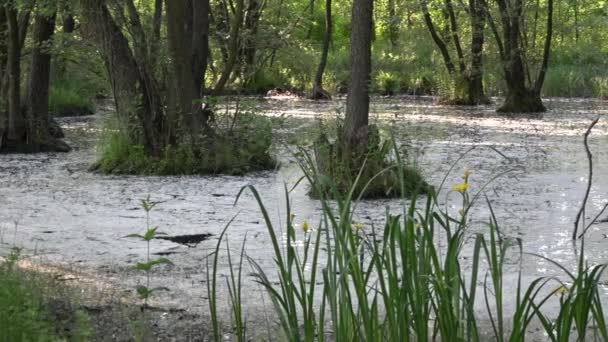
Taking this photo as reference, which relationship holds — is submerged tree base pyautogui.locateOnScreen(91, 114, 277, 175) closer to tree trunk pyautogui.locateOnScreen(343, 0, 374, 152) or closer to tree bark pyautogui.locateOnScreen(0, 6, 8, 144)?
tree trunk pyautogui.locateOnScreen(343, 0, 374, 152)

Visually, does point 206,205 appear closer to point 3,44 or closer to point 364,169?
point 364,169

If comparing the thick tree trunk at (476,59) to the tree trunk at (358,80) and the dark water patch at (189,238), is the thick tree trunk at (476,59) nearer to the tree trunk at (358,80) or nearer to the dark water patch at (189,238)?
the tree trunk at (358,80)

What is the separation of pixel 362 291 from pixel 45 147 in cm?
807

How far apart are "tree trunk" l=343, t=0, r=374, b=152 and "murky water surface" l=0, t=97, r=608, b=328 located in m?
0.51

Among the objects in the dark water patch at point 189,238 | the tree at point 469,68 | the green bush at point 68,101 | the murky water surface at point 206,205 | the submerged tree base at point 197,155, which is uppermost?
the tree at point 469,68

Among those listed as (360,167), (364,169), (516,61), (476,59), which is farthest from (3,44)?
(476,59)

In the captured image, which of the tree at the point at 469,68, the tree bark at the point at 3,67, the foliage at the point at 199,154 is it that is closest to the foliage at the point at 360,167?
the foliage at the point at 199,154

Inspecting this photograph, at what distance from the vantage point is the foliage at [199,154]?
8.22 meters

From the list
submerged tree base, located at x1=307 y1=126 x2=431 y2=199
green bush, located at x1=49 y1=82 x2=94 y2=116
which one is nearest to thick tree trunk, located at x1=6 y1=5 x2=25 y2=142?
submerged tree base, located at x1=307 y1=126 x2=431 y2=199

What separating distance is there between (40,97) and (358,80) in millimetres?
4497

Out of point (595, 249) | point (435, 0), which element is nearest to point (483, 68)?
point (435, 0)

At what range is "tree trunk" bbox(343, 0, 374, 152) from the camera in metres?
6.82

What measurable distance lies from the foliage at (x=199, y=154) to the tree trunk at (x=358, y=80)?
145 centimetres

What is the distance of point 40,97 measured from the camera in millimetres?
10234
